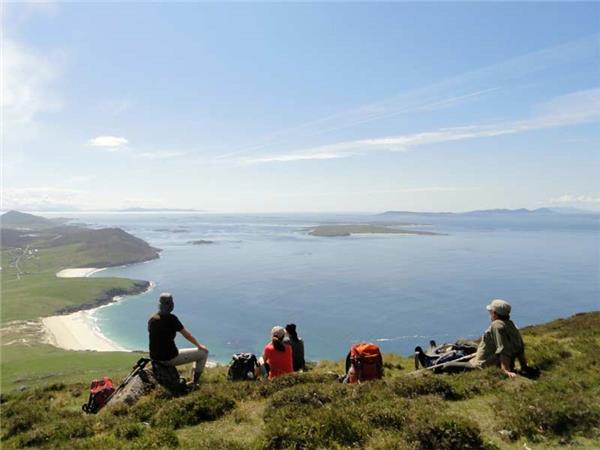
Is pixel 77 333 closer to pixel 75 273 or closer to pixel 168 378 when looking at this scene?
pixel 75 273

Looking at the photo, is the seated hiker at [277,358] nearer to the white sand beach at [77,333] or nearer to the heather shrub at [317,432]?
the heather shrub at [317,432]

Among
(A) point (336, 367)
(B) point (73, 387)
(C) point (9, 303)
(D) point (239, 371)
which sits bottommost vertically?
(C) point (9, 303)

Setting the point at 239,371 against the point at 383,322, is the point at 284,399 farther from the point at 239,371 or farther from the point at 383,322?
the point at 383,322

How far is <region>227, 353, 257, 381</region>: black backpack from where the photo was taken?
11648 mm

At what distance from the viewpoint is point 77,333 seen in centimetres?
10238

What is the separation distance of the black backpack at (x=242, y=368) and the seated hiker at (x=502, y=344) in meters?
5.86

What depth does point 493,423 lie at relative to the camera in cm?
731

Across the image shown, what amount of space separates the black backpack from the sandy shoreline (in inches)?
3343

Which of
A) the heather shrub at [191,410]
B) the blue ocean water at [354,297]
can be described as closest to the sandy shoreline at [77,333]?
the blue ocean water at [354,297]

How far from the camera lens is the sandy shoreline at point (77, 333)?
90.3 m

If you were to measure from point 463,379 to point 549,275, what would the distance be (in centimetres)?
14632

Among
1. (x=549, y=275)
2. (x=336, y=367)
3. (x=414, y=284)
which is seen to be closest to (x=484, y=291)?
(x=414, y=284)

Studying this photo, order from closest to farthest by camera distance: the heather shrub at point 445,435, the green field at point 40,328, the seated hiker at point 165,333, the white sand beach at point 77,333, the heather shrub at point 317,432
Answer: the heather shrub at point 445,435, the heather shrub at point 317,432, the seated hiker at point 165,333, the green field at point 40,328, the white sand beach at point 77,333

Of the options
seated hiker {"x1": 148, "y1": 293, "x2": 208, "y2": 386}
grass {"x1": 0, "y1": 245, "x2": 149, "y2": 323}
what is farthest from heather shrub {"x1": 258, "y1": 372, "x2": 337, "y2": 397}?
grass {"x1": 0, "y1": 245, "x2": 149, "y2": 323}
